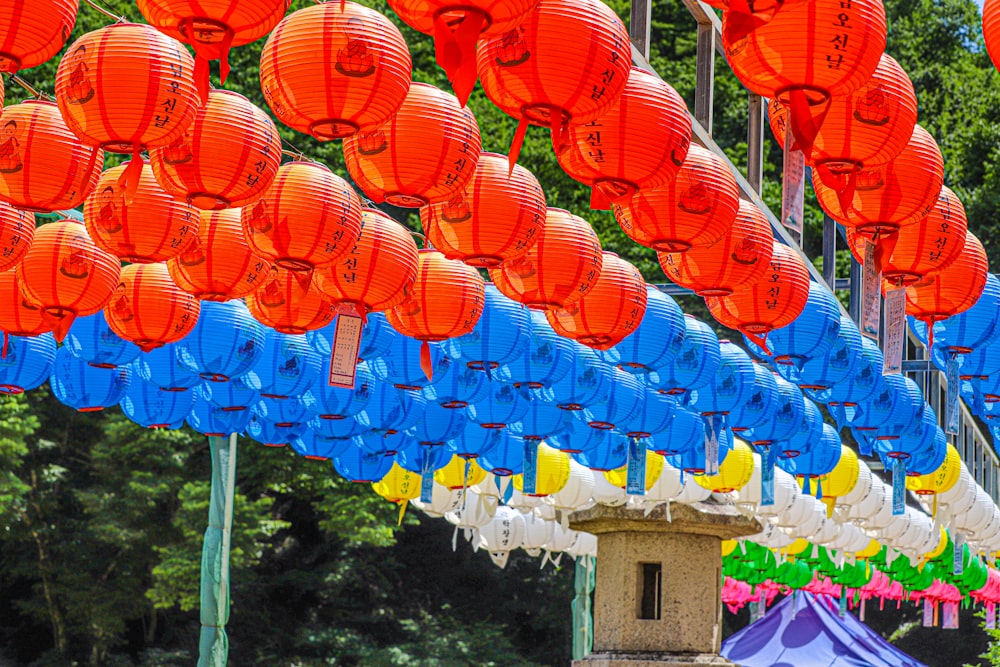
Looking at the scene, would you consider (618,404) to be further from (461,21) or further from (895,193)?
(461,21)

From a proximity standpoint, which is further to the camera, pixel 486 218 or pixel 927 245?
pixel 927 245

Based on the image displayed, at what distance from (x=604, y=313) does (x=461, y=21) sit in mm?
3103

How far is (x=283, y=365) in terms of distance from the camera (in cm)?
786

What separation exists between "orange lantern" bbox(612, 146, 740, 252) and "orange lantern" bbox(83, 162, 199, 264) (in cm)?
190

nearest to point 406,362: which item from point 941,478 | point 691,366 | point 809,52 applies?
point 691,366

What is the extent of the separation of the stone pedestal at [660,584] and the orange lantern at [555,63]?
6583 mm

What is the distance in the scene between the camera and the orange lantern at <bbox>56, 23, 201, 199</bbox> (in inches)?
191

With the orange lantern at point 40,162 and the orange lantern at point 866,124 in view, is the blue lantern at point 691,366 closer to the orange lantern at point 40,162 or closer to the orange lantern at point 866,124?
the orange lantern at point 866,124

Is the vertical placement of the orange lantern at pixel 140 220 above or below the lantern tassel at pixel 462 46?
above

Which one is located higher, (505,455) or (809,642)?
(505,455)

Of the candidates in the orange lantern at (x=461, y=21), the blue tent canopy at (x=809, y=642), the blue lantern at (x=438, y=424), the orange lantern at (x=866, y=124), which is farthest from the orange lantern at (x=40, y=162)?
the blue tent canopy at (x=809, y=642)

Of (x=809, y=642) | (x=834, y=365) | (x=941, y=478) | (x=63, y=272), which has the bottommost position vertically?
(x=809, y=642)

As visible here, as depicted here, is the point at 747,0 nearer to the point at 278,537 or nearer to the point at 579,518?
the point at 579,518

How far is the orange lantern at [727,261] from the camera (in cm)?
611
